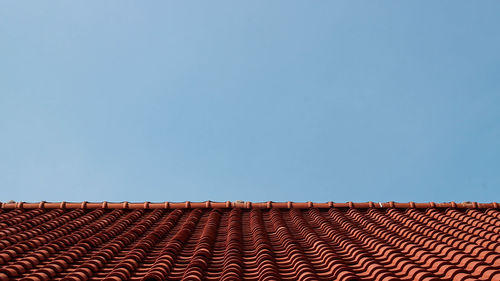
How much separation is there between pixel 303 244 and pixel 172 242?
1968 millimetres

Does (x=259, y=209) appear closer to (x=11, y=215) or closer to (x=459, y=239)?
(x=459, y=239)

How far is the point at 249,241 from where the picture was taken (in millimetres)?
6359

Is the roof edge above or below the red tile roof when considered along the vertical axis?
above

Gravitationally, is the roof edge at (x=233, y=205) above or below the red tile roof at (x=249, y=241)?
above

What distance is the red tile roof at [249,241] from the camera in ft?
15.5

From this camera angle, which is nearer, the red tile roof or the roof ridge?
the red tile roof

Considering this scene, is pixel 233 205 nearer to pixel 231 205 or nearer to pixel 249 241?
pixel 231 205

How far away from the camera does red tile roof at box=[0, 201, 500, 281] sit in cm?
471

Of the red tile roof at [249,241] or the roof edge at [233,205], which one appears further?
the roof edge at [233,205]

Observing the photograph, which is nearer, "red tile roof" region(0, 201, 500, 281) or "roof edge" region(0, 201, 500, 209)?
"red tile roof" region(0, 201, 500, 281)

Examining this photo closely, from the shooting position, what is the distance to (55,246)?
5.89 metres

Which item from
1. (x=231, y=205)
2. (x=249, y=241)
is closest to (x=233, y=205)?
(x=231, y=205)

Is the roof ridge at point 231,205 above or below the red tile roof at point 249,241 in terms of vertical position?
above

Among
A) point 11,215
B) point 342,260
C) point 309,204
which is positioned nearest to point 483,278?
point 342,260
